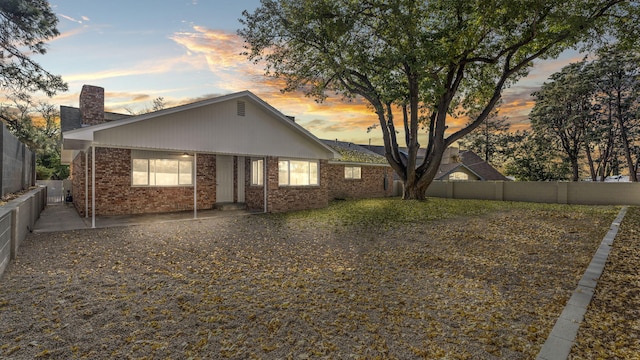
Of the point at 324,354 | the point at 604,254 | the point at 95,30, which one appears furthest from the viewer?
the point at 95,30

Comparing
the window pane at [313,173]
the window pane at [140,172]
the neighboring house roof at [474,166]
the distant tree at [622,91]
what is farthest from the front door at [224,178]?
the distant tree at [622,91]

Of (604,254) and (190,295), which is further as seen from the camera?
(604,254)

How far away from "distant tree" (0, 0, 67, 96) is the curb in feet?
61.8

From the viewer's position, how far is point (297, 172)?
14039 mm

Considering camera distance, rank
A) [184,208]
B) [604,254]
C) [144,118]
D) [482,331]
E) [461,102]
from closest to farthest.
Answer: [482,331] → [604,254] → [144,118] → [184,208] → [461,102]

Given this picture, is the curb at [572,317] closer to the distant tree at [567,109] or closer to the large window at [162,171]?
the large window at [162,171]

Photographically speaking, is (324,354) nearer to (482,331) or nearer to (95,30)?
(482,331)

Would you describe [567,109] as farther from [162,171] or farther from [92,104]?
[92,104]

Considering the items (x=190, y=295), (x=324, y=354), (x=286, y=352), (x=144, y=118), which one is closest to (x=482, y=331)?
(x=324, y=354)

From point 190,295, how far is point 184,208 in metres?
9.32

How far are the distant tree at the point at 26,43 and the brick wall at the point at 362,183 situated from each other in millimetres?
→ 14541

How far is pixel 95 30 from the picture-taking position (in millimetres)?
10852

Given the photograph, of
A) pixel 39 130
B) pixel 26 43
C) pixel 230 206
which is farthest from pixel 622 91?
pixel 39 130

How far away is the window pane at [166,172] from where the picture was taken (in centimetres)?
1220
